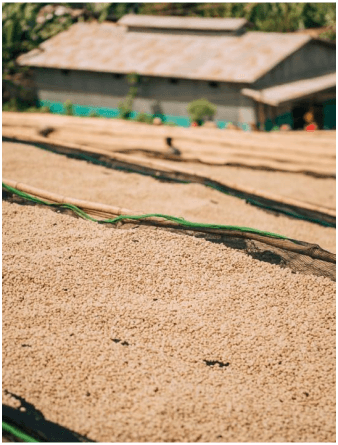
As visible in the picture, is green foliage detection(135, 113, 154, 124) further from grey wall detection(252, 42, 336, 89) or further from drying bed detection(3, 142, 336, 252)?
drying bed detection(3, 142, 336, 252)

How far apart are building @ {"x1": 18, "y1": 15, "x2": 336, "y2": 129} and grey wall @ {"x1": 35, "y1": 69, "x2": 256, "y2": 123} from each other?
Answer: 0.03 meters

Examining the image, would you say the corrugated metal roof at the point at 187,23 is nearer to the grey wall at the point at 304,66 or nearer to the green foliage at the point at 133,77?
the grey wall at the point at 304,66

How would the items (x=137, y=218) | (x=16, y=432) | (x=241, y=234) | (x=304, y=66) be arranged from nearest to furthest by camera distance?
(x=16, y=432), (x=241, y=234), (x=137, y=218), (x=304, y=66)

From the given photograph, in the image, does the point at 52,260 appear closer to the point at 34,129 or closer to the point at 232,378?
the point at 232,378

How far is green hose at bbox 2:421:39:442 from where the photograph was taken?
8.50ft

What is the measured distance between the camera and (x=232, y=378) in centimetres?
303

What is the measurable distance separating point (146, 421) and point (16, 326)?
42.2 inches

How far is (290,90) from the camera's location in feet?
45.0

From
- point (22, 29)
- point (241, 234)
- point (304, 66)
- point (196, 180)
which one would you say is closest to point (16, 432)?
point (241, 234)

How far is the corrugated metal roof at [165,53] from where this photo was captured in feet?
44.3

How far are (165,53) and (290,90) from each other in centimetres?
372

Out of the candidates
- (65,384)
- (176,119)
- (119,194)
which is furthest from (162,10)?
(65,384)

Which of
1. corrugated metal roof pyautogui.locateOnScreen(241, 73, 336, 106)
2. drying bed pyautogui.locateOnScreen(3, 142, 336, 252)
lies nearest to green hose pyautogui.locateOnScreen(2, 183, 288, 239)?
drying bed pyautogui.locateOnScreen(3, 142, 336, 252)

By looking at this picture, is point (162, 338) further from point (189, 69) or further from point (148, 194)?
point (189, 69)
